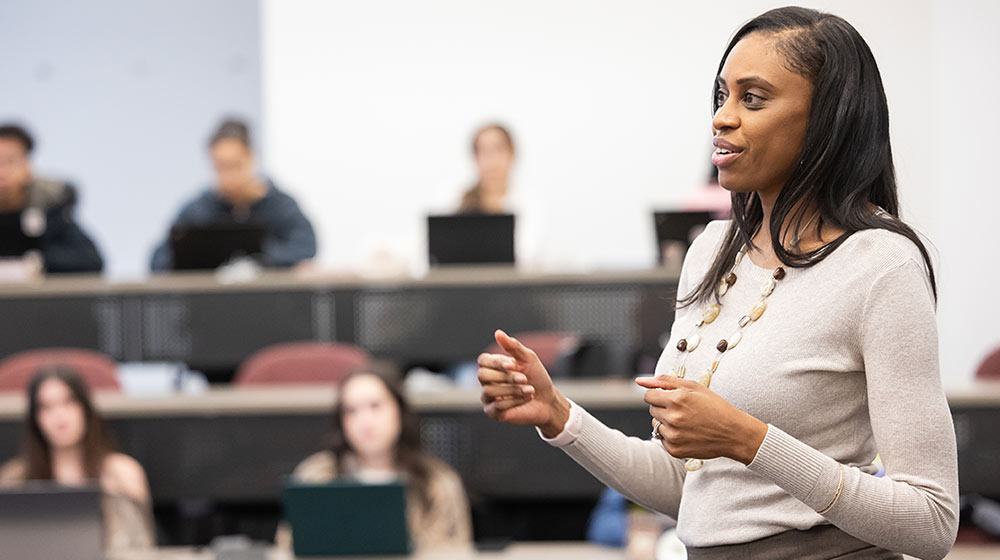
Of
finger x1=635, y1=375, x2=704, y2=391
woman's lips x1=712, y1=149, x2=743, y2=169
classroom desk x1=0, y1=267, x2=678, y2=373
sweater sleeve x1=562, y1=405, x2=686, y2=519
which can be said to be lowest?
classroom desk x1=0, y1=267, x2=678, y2=373

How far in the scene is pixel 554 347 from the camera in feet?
14.8

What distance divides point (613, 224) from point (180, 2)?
3.06 m

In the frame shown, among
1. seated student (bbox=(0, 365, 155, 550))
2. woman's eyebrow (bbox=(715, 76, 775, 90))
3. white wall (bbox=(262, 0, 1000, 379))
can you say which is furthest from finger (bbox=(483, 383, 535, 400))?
white wall (bbox=(262, 0, 1000, 379))

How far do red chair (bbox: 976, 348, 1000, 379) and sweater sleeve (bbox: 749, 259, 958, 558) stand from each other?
3.53 m

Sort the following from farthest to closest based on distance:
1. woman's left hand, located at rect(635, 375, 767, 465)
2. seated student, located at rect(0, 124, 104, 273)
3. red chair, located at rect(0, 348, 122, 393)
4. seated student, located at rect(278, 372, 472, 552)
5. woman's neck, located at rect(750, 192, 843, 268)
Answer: seated student, located at rect(0, 124, 104, 273) < red chair, located at rect(0, 348, 122, 393) < seated student, located at rect(278, 372, 472, 552) < woman's neck, located at rect(750, 192, 843, 268) < woman's left hand, located at rect(635, 375, 767, 465)

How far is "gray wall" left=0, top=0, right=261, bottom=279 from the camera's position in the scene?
7270 millimetres

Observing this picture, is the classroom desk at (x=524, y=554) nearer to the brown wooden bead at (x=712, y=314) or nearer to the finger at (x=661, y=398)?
the brown wooden bead at (x=712, y=314)

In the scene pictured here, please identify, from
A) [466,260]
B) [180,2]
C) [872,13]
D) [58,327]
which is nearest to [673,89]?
[872,13]

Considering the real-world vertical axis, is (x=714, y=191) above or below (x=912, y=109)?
below

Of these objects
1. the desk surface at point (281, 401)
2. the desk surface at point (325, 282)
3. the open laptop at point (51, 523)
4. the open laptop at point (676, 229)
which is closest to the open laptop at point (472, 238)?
the desk surface at point (325, 282)

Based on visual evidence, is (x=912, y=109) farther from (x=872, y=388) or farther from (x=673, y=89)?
(x=872, y=388)

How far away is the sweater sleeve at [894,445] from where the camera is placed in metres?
0.98

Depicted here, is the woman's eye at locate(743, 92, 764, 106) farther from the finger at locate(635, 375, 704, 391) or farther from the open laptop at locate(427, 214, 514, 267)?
the open laptop at locate(427, 214, 514, 267)

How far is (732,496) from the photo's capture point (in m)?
1.08
